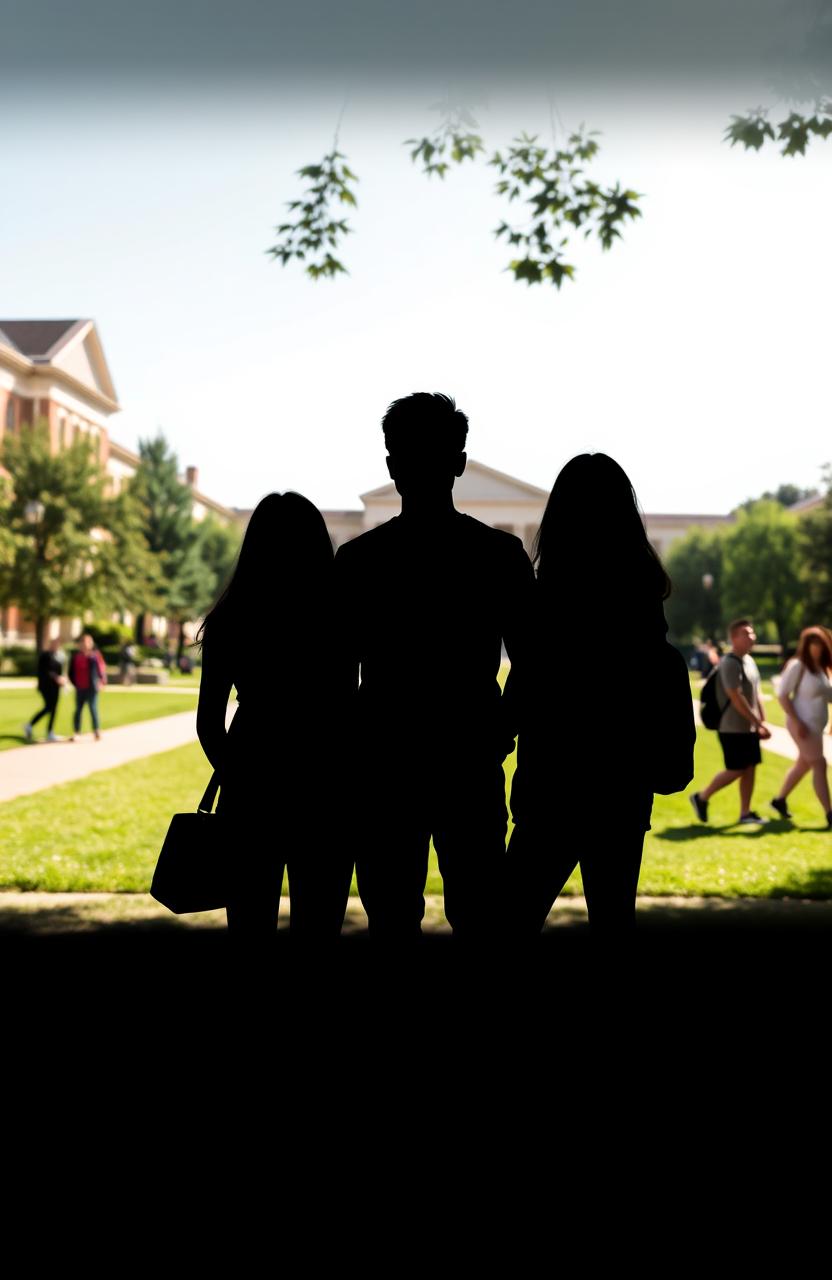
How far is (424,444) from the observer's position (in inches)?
120

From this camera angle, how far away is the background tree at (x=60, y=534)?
42.7 m

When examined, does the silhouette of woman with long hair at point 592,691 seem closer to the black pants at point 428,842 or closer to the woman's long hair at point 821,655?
the black pants at point 428,842

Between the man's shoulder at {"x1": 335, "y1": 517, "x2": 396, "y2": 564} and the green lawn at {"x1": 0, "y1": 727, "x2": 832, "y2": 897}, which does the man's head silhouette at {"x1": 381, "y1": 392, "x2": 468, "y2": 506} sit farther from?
the green lawn at {"x1": 0, "y1": 727, "x2": 832, "y2": 897}

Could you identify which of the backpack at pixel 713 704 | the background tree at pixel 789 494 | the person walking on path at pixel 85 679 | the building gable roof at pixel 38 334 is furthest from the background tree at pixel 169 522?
the background tree at pixel 789 494

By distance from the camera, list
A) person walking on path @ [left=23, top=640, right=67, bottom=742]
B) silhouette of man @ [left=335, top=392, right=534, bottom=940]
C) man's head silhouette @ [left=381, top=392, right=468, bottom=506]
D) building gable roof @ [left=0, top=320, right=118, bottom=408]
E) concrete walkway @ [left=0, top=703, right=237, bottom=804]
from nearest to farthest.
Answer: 1. silhouette of man @ [left=335, top=392, right=534, bottom=940]
2. man's head silhouette @ [left=381, top=392, right=468, bottom=506]
3. concrete walkway @ [left=0, top=703, right=237, bottom=804]
4. person walking on path @ [left=23, top=640, right=67, bottom=742]
5. building gable roof @ [left=0, top=320, right=118, bottom=408]

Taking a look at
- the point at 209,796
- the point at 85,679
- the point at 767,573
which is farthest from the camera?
the point at 767,573

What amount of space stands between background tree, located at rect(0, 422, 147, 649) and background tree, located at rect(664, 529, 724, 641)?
148 ft

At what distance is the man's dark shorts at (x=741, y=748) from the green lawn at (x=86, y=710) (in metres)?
10.9

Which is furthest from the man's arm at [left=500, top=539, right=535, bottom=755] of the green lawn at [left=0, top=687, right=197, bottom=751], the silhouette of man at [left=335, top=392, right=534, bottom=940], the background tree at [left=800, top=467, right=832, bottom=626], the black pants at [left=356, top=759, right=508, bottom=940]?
the background tree at [left=800, top=467, right=832, bottom=626]

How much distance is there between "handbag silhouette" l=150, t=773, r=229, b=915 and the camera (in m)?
3.18

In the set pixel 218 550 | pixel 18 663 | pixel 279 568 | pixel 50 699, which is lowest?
pixel 18 663

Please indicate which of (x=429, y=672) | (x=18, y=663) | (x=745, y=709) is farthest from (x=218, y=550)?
(x=429, y=672)

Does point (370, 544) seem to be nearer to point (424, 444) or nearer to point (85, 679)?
point (424, 444)

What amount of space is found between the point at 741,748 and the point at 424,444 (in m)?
7.79
